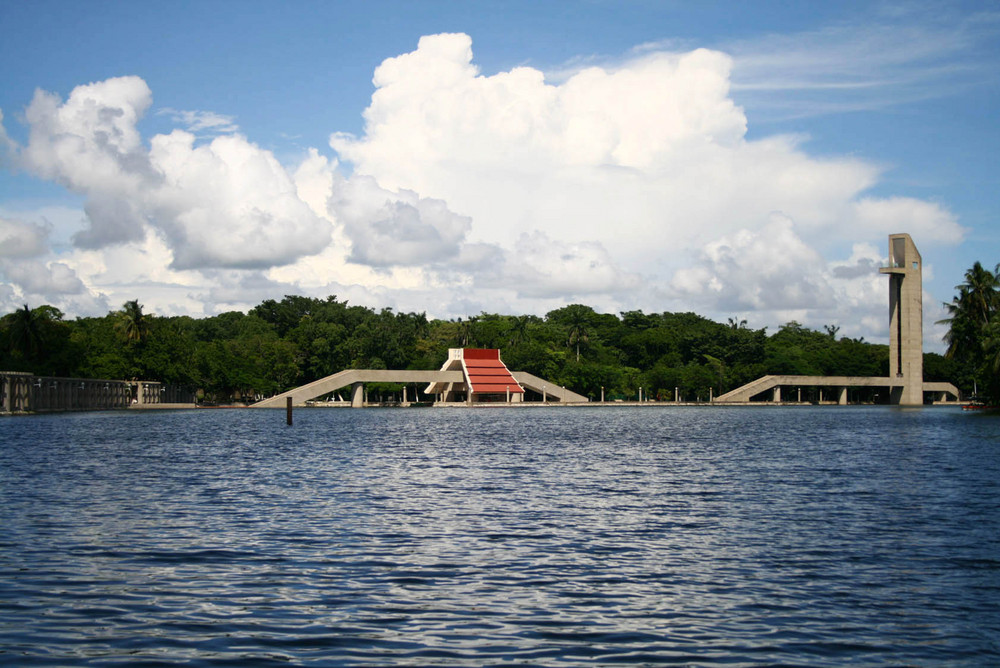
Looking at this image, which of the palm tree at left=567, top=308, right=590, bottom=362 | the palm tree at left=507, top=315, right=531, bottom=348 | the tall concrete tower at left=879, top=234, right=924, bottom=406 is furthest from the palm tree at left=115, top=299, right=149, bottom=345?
the tall concrete tower at left=879, top=234, right=924, bottom=406

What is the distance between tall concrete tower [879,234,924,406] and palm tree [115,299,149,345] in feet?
317

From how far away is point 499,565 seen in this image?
16.2 metres

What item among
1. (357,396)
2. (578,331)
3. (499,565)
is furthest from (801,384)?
(499,565)

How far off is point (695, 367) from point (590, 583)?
137571mm

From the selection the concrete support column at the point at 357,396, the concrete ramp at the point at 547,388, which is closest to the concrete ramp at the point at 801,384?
the concrete ramp at the point at 547,388

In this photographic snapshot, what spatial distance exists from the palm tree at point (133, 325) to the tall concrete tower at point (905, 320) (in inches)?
3805

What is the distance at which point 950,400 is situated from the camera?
15050 cm

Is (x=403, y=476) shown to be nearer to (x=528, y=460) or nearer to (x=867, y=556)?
(x=528, y=460)

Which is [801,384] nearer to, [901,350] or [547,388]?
[901,350]

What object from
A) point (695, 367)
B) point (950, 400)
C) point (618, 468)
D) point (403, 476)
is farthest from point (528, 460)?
point (950, 400)

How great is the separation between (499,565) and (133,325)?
105m

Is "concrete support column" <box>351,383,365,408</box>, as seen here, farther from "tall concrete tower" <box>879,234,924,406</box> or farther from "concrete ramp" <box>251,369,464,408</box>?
"tall concrete tower" <box>879,234,924,406</box>

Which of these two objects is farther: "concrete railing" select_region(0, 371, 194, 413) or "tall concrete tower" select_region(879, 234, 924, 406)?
"tall concrete tower" select_region(879, 234, 924, 406)

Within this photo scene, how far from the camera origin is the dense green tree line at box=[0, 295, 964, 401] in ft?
381
